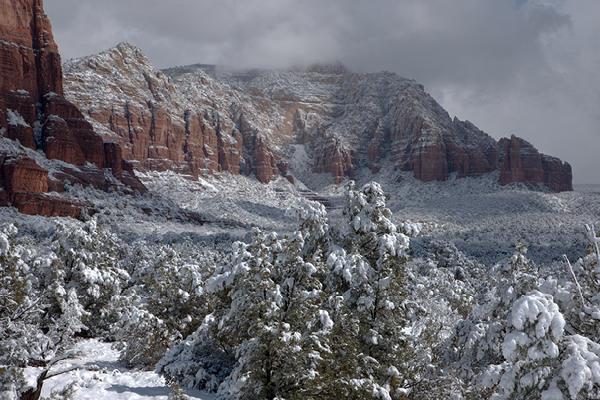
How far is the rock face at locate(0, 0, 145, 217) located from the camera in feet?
289

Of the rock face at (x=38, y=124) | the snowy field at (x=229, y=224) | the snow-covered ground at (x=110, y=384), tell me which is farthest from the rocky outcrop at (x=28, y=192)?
the snow-covered ground at (x=110, y=384)

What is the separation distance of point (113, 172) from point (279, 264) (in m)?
129

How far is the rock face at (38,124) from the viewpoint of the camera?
289 ft

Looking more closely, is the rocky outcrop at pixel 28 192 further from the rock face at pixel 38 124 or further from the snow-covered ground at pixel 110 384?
the snow-covered ground at pixel 110 384

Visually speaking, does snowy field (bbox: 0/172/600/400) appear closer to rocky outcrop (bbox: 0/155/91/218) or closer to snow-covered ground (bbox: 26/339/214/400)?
snow-covered ground (bbox: 26/339/214/400)

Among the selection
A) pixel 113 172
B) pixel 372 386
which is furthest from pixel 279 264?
pixel 113 172

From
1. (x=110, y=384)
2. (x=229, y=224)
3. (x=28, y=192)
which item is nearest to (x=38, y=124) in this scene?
(x=28, y=192)

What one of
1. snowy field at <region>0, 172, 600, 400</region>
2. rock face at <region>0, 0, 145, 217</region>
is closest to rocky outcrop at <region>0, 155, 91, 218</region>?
rock face at <region>0, 0, 145, 217</region>

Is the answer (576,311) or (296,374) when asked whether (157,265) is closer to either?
(296,374)

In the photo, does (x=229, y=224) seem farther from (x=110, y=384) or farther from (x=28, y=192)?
(x=110, y=384)

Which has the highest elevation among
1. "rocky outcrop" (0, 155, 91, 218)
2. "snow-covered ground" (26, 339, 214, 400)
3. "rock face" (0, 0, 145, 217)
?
"rock face" (0, 0, 145, 217)

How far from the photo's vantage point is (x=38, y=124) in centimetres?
11262

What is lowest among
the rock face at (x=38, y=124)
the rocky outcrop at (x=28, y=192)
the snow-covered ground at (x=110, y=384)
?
the snow-covered ground at (x=110, y=384)

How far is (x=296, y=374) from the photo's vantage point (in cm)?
870
